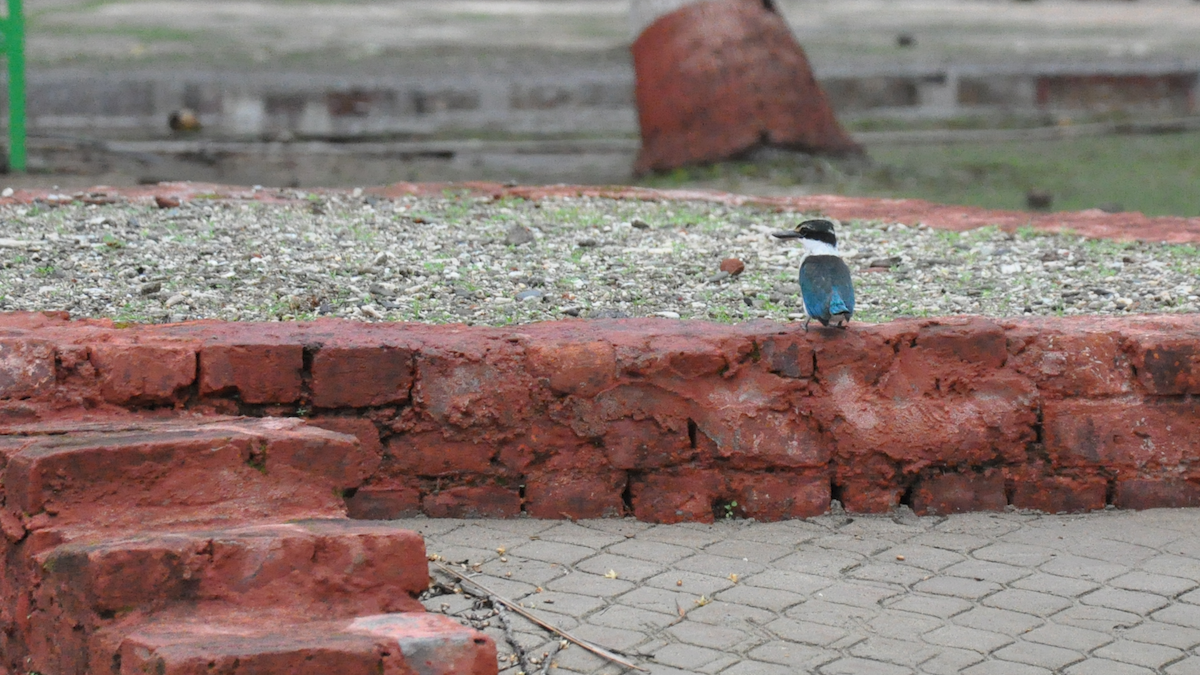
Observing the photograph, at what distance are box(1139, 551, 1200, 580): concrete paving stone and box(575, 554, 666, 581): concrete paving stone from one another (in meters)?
1.37

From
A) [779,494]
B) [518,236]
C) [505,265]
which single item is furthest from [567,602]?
[518,236]

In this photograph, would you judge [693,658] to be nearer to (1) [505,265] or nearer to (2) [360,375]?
(2) [360,375]

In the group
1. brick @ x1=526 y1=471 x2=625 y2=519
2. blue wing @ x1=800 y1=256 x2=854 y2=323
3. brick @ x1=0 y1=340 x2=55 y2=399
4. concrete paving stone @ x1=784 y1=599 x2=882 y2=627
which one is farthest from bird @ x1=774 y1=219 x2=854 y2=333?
brick @ x1=0 y1=340 x2=55 y2=399

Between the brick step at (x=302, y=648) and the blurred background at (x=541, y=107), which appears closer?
the brick step at (x=302, y=648)

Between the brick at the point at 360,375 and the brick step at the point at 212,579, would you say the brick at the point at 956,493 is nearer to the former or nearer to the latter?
the brick at the point at 360,375

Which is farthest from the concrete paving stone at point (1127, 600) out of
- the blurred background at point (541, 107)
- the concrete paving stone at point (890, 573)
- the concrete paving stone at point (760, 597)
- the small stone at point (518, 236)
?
the blurred background at point (541, 107)

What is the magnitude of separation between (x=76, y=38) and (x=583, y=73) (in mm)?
5611

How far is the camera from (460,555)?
4.16m

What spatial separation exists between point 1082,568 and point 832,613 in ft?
2.64

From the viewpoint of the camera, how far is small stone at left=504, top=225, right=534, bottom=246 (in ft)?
19.0

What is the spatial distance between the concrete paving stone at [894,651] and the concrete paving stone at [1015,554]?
64 centimetres

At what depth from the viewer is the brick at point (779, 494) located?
4480 mm

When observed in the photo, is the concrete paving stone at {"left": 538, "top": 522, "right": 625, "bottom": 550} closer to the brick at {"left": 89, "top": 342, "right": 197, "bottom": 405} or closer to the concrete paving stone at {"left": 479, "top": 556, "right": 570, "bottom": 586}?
the concrete paving stone at {"left": 479, "top": 556, "right": 570, "bottom": 586}

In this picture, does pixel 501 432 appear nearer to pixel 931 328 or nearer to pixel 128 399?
pixel 128 399
